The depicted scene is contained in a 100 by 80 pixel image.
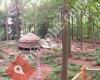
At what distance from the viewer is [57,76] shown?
10.7 meters

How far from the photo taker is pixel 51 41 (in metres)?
23.7

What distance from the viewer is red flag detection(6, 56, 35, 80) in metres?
3.58

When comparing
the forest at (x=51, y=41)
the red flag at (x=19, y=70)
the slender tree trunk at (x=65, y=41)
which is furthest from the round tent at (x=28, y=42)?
the red flag at (x=19, y=70)

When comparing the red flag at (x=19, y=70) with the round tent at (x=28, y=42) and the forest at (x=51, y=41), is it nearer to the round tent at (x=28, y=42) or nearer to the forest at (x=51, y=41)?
the forest at (x=51, y=41)

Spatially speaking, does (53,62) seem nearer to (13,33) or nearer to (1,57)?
(1,57)

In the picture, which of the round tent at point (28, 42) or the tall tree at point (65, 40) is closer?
the tall tree at point (65, 40)

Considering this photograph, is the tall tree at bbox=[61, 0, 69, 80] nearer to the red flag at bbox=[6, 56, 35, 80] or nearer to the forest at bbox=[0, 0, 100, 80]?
the forest at bbox=[0, 0, 100, 80]

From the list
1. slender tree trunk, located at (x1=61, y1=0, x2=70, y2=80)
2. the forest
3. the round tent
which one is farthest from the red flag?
the round tent

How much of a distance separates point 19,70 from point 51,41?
20152 mm

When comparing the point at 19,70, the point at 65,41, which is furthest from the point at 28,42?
the point at 19,70

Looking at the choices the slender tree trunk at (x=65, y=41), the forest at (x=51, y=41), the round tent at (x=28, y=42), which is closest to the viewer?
the slender tree trunk at (x=65, y=41)

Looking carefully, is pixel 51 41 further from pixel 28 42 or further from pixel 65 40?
pixel 65 40

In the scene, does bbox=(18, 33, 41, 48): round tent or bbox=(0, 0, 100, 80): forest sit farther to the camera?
bbox=(18, 33, 41, 48): round tent

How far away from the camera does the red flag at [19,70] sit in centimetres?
358
